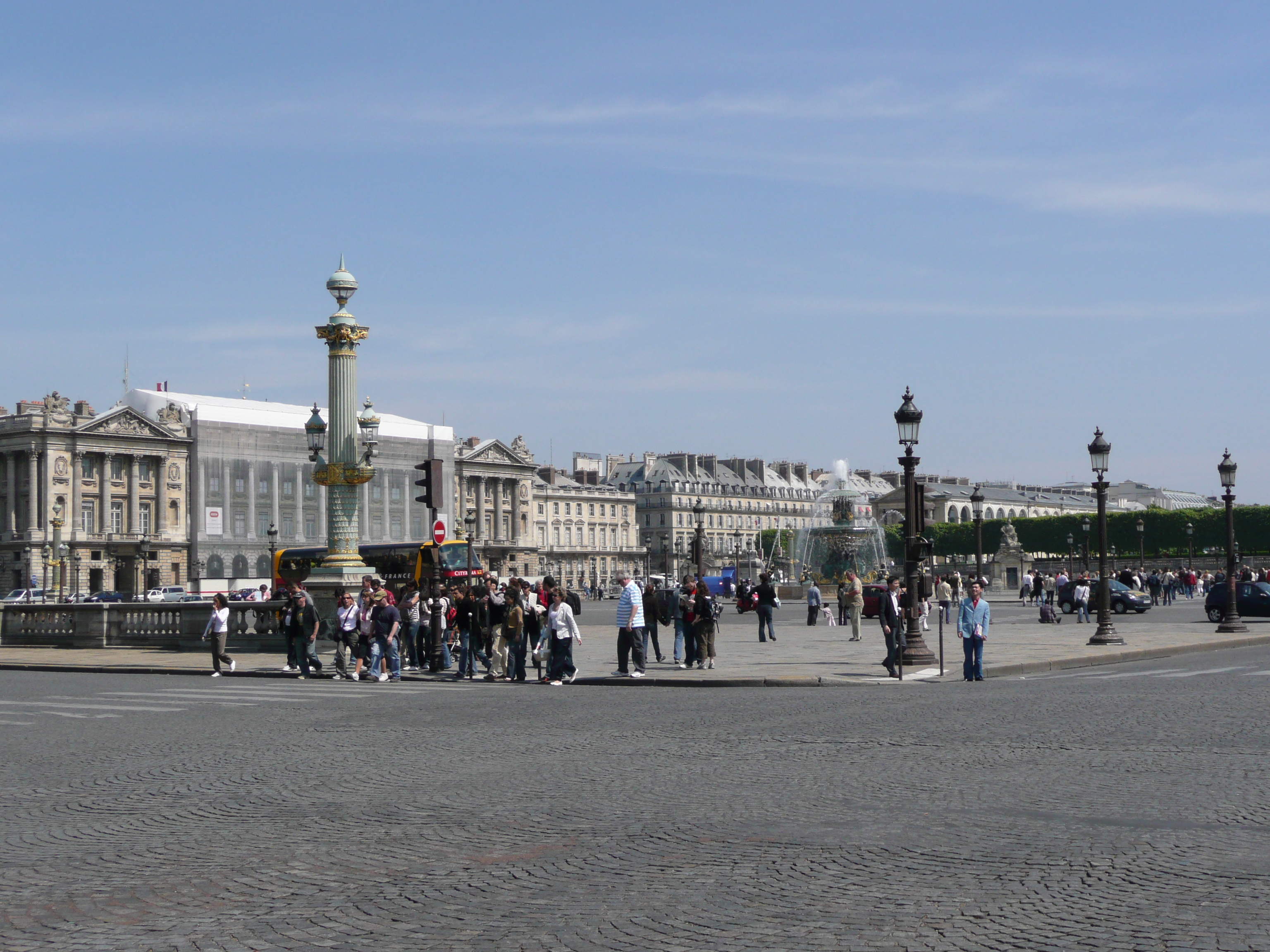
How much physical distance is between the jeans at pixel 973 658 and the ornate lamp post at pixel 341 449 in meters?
16.4

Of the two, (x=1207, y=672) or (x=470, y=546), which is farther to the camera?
(x=470, y=546)

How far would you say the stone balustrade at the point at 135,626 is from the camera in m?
33.7

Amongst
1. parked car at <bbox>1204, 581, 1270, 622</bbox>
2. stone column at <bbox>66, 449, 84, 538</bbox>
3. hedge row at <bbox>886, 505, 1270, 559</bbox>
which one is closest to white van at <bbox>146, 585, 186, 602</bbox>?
stone column at <bbox>66, 449, 84, 538</bbox>

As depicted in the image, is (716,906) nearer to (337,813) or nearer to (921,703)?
(337,813)

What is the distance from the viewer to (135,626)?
122ft

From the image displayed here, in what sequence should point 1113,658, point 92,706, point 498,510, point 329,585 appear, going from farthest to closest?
point 498,510 < point 329,585 < point 1113,658 < point 92,706

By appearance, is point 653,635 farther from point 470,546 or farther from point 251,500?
point 251,500

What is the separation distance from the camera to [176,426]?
11919 centimetres

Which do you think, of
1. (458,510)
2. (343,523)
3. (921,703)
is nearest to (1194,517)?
(458,510)

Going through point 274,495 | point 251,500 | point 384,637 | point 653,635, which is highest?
point 274,495

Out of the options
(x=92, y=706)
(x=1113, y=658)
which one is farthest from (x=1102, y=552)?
(x=92, y=706)

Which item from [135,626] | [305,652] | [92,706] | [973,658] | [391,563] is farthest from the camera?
[391,563]

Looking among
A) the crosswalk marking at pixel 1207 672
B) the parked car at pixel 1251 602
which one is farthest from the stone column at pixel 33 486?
the crosswalk marking at pixel 1207 672

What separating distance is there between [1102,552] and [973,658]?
10.7 m
